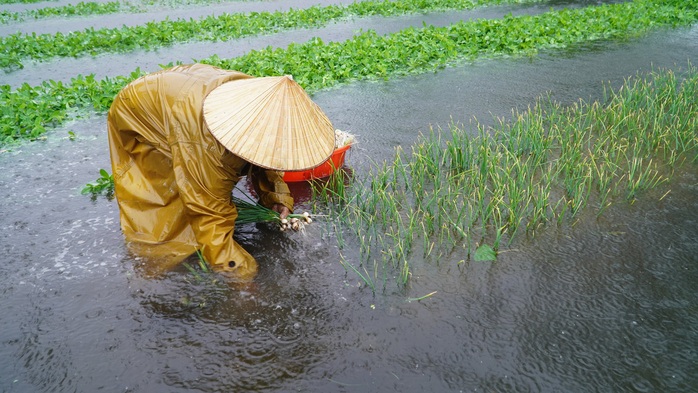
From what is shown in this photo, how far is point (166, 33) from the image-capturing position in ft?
35.2

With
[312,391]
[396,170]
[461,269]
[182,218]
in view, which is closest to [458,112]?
[396,170]

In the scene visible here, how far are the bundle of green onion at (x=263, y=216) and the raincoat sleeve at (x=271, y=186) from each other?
107 mm

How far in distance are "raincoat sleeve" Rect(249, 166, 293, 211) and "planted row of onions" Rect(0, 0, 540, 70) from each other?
7.23 m

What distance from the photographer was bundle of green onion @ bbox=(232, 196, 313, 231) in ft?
14.4

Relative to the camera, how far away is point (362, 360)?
10.6 ft

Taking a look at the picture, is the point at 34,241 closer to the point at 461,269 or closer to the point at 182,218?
the point at 182,218

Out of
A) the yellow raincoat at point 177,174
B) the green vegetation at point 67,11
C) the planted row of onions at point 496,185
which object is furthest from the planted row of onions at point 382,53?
the green vegetation at point 67,11

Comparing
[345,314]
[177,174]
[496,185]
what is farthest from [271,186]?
[496,185]

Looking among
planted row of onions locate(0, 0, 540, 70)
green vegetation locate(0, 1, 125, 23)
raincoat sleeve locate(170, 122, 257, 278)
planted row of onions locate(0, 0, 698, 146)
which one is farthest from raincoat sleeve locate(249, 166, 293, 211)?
green vegetation locate(0, 1, 125, 23)

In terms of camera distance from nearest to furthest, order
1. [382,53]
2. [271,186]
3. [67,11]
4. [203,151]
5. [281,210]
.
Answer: [203,151]
[271,186]
[281,210]
[382,53]
[67,11]

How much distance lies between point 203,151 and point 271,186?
0.83 metres

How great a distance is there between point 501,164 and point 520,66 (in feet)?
13.9

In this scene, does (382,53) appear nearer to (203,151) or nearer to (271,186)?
(271,186)

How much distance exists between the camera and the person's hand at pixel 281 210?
14.0ft
